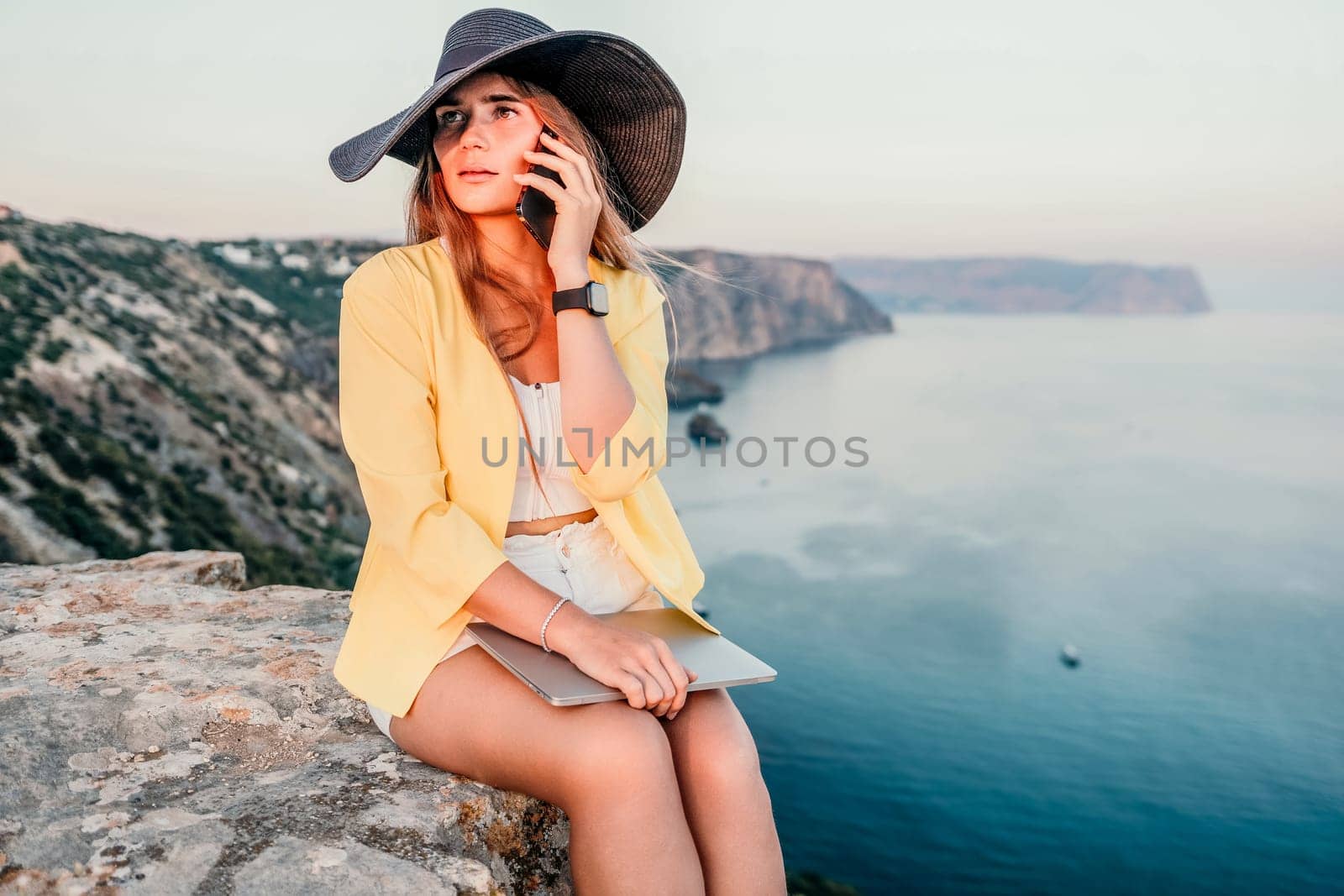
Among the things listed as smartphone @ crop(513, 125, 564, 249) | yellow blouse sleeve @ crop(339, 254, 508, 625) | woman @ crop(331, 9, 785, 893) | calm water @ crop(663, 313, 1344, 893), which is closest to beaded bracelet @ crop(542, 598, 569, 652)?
woman @ crop(331, 9, 785, 893)

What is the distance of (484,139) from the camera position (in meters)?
1.99

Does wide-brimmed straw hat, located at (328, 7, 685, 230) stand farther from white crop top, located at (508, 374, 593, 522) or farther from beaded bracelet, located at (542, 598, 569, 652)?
beaded bracelet, located at (542, 598, 569, 652)

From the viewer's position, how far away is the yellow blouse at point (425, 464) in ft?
5.77

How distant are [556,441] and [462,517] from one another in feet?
1.03

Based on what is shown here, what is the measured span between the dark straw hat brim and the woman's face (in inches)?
1.6

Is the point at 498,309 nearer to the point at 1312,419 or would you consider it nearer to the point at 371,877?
the point at 371,877

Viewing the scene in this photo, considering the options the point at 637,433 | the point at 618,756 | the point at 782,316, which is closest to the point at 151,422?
the point at 637,433

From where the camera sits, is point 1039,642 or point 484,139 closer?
point 484,139

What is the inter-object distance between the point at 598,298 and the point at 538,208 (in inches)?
10.2

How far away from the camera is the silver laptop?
5.20 ft

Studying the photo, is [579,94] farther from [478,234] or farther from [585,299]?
[585,299]

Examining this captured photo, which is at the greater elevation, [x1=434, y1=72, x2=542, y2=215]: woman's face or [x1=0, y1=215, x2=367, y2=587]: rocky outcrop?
[x1=434, y1=72, x2=542, y2=215]: woman's face

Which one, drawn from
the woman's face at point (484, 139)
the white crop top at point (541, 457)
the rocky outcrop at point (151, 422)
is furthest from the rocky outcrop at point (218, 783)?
the rocky outcrop at point (151, 422)

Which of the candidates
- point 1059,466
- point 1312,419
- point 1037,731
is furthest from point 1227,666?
point 1312,419
